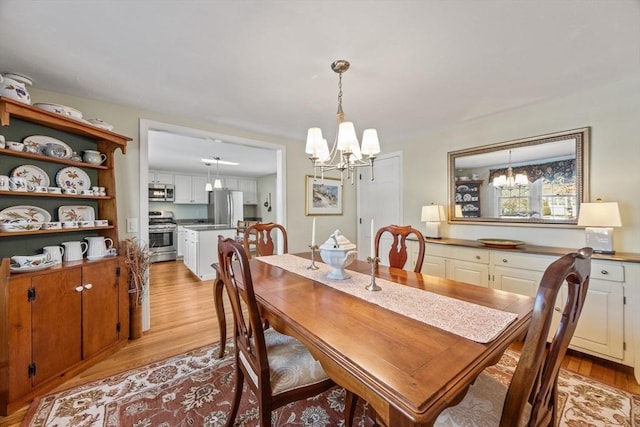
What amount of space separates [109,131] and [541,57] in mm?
3328

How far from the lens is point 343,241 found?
163cm

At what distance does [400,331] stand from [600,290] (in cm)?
204

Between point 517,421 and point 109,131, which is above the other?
point 109,131

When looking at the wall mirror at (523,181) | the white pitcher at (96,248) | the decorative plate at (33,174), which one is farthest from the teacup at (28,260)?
the wall mirror at (523,181)

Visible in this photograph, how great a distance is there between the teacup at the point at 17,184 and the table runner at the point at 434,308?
6.66ft

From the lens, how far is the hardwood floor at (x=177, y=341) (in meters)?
1.87

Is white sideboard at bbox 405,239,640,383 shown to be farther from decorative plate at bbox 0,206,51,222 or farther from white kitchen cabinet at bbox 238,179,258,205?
white kitchen cabinet at bbox 238,179,258,205

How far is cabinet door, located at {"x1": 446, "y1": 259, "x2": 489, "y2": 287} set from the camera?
2.49m

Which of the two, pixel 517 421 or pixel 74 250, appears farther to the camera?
pixel 74 250

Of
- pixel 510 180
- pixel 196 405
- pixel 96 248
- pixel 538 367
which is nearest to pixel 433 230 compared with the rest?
pixel 510 180

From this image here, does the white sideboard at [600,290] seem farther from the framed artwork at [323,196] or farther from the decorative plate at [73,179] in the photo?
the decorative plate at [73,179]

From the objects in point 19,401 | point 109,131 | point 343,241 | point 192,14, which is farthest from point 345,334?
point 109,131

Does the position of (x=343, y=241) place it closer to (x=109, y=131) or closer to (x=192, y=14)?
(x=192, y=14)

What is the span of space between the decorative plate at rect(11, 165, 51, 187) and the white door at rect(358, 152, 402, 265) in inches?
139
